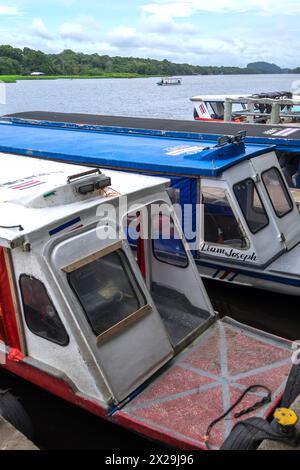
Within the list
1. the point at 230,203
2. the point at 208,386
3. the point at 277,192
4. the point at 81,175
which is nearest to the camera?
the point at 208,386

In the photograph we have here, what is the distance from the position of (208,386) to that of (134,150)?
4578 mm

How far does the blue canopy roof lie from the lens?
6.85 metres

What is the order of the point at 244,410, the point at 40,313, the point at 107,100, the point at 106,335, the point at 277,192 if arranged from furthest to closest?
the point at 107,100 → the point at 277,192 → the point at 40,313 → the point at 106,335 → the point at 244,410

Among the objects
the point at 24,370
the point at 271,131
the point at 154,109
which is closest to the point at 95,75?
the point at 154,109

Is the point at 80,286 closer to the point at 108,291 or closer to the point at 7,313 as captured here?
the point at 108,291

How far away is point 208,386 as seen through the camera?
4.23 m

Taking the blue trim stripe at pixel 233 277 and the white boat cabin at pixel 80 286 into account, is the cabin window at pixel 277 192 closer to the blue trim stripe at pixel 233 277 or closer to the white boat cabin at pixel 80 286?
the blue trim stripe at pixel 233 277

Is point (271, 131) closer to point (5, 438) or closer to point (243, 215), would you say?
point (243, 215)

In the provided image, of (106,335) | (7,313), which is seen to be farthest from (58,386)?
(7,313)

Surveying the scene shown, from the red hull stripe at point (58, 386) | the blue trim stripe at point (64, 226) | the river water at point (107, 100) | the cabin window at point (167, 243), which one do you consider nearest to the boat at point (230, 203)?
the cabin window at point (167, 243)

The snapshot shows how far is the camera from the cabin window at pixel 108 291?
13.6 ft

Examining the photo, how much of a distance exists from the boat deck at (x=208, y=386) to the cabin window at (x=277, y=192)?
9.93 ft

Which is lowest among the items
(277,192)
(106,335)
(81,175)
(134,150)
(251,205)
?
(106,335)

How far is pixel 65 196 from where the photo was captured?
4293mm
